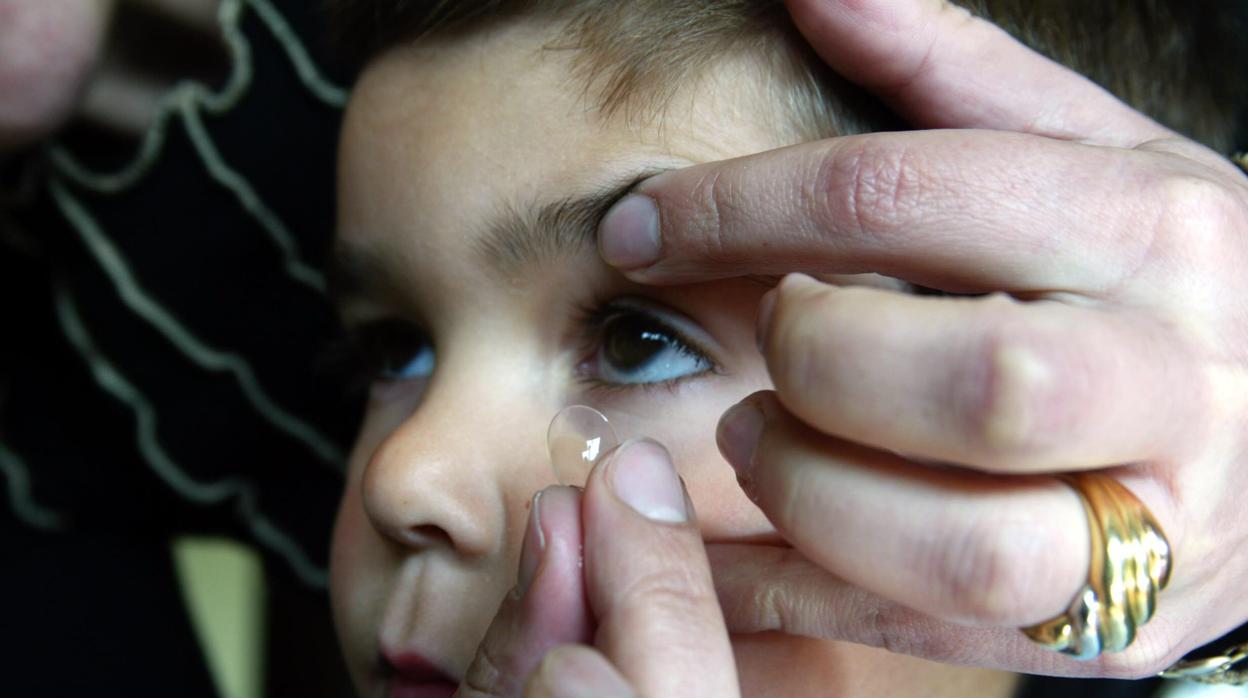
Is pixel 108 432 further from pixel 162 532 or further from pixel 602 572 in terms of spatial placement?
pixel 602 572

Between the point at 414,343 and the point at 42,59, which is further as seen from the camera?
the point at 42,59

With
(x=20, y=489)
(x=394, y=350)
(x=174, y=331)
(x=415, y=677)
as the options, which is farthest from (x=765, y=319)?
(x=20, y=489)

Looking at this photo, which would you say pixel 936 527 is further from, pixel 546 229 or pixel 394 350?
pixel 394 350

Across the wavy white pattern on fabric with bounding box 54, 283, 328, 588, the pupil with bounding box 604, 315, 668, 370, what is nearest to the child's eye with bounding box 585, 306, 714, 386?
the pupil with bounding box 604, 315, 668, 370

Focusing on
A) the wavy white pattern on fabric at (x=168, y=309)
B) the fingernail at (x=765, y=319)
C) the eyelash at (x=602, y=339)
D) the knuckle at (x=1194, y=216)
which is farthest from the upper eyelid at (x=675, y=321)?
the wavy white pattern on fabric at (x=168, y=309)

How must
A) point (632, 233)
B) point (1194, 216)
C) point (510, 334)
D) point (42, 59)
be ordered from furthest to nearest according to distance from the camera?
1. point (42, 59)
2. point (510, 334)
3. point (632, 233)
4. point (1194, 216)

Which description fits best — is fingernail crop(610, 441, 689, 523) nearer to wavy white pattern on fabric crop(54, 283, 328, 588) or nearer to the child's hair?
the child's hair

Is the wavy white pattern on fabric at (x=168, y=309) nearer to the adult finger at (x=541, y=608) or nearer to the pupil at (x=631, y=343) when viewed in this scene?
the pupil at (x=631, y=343)
